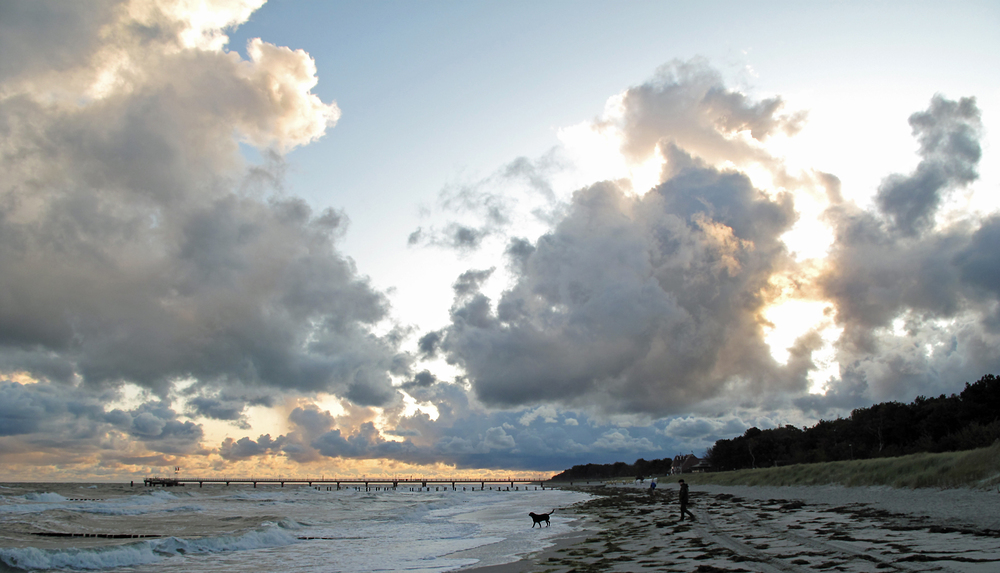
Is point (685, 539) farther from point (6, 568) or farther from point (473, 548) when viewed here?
point (6, 568)

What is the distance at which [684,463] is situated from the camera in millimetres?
164500

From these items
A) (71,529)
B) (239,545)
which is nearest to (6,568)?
(239,545)

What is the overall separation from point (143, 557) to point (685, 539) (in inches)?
870

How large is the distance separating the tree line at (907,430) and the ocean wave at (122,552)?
5217cm

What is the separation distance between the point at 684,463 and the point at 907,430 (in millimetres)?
102443

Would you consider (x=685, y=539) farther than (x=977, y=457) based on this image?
No

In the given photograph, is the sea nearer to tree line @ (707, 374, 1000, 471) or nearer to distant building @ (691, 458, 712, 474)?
tree line @ (707, 374, 1000, 471)

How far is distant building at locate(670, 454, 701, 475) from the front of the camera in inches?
6245

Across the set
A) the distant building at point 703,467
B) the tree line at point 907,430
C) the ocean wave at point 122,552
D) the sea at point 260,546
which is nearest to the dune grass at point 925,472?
the tree line at point 907,430

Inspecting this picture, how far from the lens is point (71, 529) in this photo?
3203 cm

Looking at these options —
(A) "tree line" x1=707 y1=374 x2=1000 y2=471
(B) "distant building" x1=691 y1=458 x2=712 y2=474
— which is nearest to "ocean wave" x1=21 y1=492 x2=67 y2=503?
(A) "tree line" x1=707 y1=374 x2=1000 y2=471

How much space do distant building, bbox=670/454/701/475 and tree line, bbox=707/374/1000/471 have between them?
5783 centimetres

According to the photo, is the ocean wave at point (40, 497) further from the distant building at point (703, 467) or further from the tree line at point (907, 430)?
the distant building at point (703, 467)

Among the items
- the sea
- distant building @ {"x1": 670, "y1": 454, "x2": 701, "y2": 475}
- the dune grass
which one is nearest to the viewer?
the sea
